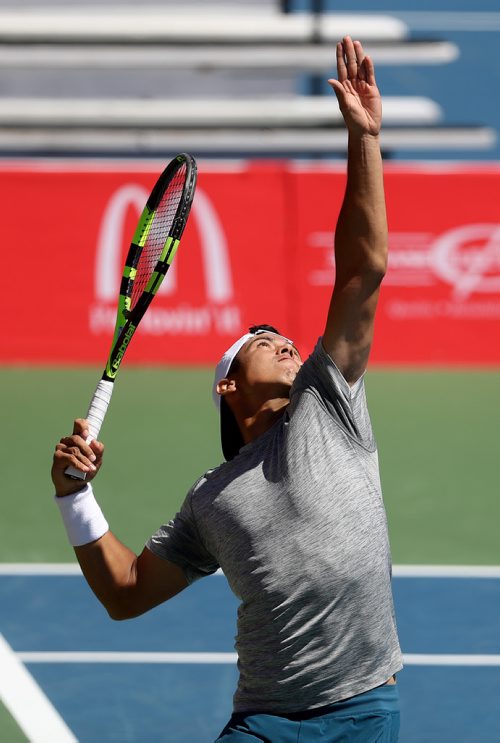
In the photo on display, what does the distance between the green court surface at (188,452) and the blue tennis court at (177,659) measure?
0.60m

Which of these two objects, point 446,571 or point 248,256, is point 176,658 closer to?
point 446,571

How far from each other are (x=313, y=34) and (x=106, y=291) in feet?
21.0

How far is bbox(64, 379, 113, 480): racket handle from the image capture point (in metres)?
4.22

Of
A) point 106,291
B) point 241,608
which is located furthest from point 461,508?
point 241,608

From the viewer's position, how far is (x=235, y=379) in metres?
4.27

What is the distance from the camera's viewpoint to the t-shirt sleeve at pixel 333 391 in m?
3.93

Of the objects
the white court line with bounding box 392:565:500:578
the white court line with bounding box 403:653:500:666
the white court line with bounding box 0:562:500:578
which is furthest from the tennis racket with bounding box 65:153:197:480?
the white court line with bounding box 392:565:500:578

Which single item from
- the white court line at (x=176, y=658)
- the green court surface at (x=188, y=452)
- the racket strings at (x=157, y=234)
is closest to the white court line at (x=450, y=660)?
the white court line at (x=176, y=658)

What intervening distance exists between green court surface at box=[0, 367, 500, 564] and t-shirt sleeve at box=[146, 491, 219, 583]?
4.26 metres

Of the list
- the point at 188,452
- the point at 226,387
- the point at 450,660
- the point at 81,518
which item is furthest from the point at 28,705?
the point at 188,452

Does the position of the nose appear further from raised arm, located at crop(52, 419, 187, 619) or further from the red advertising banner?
the red advertising banner

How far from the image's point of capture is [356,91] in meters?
4.00

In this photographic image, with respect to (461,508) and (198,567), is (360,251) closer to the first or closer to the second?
(198,567)

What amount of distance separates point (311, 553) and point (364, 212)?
0.97m
